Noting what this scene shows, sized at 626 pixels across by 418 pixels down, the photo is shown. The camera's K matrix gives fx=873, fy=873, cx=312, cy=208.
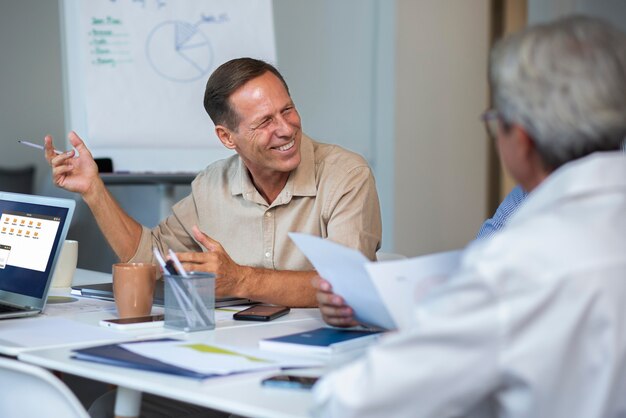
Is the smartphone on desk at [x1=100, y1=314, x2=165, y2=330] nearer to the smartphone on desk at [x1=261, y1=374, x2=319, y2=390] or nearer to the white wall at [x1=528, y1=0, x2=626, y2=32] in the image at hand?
the smartphone on desk at [x1=261, y1=374, x2=319, y2=390]

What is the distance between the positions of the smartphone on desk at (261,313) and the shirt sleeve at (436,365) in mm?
817

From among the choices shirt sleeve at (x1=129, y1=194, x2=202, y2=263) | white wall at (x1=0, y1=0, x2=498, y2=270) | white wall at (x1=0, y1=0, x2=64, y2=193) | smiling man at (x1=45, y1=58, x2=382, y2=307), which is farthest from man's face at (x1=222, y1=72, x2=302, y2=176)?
white wall at (x1=0, y1=0, x2=64, y2=193)

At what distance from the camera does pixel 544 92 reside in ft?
3.51

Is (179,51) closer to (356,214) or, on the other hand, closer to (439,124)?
(356,214)

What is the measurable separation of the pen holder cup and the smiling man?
0.49 meters

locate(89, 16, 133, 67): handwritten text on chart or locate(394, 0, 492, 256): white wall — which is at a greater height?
locate(89, 16, 133, 67): handwritten text on chart

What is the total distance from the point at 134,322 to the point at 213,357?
1.20 ft

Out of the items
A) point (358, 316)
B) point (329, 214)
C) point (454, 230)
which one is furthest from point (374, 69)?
point (358, 316)

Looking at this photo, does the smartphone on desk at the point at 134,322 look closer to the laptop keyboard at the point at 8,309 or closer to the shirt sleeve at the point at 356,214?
the laptop keyboard at the point at 8,309

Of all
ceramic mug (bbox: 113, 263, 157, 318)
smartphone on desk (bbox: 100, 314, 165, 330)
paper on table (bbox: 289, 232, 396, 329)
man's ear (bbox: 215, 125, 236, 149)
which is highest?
man's ear (bbox: 215, 125, 236, 149)

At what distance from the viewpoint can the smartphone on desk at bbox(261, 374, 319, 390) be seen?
1.28 metres

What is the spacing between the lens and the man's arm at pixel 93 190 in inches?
91.7

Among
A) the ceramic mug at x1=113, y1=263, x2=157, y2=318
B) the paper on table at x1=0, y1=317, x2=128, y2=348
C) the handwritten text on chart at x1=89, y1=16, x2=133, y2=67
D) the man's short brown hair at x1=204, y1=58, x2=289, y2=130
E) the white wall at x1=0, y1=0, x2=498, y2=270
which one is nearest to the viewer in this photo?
the paper on table at x1=0, y1=317, x2=128, y2=348

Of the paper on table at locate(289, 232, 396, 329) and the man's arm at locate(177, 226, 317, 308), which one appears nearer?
the paper on table at locate(289, 232, 396, 329)
